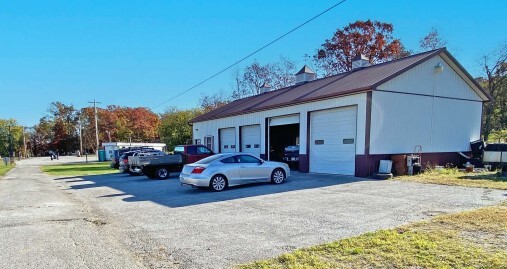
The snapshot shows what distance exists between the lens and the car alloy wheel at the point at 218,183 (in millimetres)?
11188

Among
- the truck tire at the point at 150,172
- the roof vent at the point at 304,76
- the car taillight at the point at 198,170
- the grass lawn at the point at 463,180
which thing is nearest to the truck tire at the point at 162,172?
the truck tire at the point at 150,172

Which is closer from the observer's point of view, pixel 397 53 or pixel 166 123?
pixel 397 53

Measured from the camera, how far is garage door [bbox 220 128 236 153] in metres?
23.6

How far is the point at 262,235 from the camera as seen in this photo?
5.65 metres

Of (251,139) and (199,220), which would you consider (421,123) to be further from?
(199,220)

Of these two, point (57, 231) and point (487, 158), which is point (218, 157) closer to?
point (57, 231)

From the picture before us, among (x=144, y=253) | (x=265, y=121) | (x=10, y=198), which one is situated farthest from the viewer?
(x=265, y=121)

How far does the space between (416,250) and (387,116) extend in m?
10.7

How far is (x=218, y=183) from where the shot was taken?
11.3m

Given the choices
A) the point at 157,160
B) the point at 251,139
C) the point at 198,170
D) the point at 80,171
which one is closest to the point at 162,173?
the point at 157,160

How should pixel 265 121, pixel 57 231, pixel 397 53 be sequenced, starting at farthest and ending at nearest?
pixel 397 53 → pixel 265 121 → pixel 57 231

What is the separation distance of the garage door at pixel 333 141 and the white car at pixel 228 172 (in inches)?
144

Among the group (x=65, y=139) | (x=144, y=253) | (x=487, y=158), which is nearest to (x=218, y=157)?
(x=144, y=253)

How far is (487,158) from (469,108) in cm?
327
